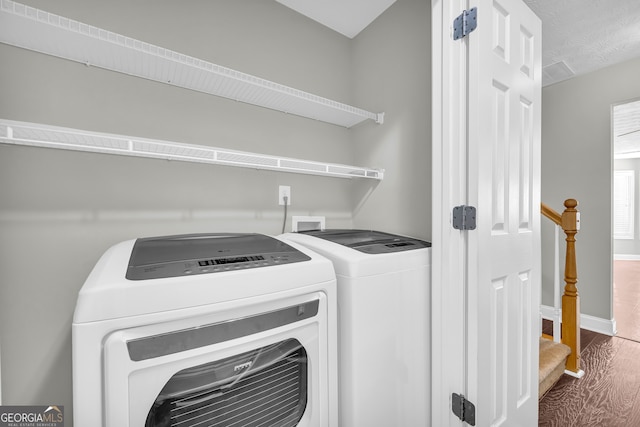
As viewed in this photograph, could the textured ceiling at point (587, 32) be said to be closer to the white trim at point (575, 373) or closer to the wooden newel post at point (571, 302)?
the wooden newel post at point (571, 302)

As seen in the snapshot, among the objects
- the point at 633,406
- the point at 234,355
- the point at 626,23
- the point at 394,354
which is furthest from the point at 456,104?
the point at 633,406

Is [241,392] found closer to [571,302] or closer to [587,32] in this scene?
[571,302]

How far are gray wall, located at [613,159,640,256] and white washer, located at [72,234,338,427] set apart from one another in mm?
8333

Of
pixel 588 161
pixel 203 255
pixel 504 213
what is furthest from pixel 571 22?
pixel 203 255

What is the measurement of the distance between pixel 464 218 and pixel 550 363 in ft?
4.94

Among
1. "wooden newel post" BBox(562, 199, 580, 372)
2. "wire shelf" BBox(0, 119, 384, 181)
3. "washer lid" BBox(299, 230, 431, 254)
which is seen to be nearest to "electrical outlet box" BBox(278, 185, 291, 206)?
"wire shelf" BBox(0, 119, 384, 181)

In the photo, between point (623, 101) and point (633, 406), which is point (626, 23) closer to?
point (623, 101)

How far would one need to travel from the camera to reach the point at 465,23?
105 centimetres

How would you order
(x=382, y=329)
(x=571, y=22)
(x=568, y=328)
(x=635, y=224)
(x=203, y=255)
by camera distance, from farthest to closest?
(x=635, y=224) < (x=568, y=328) < (x=571, y=22) < (x=382, y=329) < (x=203, y=255)

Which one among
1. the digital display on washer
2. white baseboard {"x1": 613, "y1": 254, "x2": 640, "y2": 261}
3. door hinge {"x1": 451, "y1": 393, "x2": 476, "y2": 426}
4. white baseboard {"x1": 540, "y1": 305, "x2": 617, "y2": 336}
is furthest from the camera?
white baseboard {"x1": 613, "y1": 254, "x2": 640, "y2": 261}

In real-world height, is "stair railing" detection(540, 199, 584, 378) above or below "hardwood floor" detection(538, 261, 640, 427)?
above

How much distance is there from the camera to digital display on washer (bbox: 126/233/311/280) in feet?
2.40

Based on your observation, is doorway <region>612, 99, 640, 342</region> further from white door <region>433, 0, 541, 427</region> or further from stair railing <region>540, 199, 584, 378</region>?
white door <region>433, 0, 541, 427</region>

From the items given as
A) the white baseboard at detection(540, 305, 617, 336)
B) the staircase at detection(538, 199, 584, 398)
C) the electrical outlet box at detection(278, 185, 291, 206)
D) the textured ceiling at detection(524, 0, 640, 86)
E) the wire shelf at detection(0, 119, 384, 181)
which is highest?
the textured ceiling at detection(524, 0, 640, 86)
